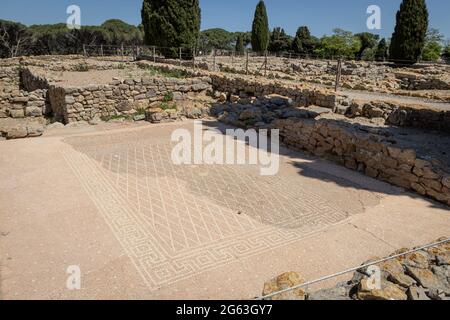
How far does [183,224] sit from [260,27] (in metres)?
42.5

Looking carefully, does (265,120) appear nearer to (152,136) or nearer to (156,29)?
(152,136)

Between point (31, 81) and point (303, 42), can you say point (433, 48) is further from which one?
point (31, 81)

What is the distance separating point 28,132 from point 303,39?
5173 centimetres

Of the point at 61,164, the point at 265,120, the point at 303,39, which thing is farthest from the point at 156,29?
the point at 303,39

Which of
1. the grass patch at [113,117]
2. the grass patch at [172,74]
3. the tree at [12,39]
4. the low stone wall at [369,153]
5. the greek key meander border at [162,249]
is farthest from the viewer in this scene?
the tree at [12,39]

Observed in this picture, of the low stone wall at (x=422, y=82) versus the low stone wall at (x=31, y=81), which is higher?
Answer: the low stone wall at (x=422, y=82)

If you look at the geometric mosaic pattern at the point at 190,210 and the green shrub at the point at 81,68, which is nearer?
the geometric mosaic pattern at the point at 190,210

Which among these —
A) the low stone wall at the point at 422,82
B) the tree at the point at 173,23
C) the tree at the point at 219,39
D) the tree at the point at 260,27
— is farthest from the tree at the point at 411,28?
the tree at the point at 219,39

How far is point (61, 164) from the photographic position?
26.4 ft

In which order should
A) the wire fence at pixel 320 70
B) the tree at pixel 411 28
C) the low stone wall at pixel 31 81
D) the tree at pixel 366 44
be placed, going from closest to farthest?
the low stone wall at pixel 31 81, the wire fence at pixel 320 70, the tree at pixel 411 28, the tree at pixel 366 44

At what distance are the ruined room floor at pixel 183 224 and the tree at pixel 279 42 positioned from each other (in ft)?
173

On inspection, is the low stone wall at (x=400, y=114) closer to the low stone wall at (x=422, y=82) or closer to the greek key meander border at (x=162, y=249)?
the greek key meander border at (x=162, y=249)

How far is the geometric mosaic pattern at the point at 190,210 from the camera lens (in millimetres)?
4711
